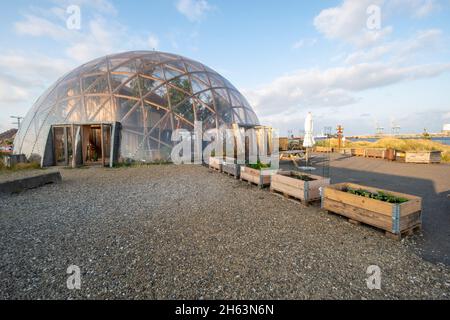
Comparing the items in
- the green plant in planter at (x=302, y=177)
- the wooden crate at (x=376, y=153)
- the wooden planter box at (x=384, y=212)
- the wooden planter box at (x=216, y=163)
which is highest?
the wooden crate at (x=376, y=153)

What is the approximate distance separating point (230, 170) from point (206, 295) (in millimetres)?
8201

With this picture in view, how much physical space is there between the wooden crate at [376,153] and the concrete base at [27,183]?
2193 cm

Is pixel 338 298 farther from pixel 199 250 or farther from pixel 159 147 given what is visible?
pixel 159 147

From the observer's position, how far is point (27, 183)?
8305mm

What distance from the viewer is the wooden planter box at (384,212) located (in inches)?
163

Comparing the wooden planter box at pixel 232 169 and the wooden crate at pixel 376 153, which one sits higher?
the wooden crate at pixel 376 153

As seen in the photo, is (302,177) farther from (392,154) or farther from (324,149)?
(324,149)

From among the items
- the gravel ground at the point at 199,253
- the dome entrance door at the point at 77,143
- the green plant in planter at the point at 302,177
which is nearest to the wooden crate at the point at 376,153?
the green plant in planter at the point at 302,177

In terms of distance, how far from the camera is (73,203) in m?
6.57

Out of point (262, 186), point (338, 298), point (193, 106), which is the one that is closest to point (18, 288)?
point (338, 298)

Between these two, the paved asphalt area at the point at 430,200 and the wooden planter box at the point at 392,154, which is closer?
the paved asphalt area at the point at 430,200

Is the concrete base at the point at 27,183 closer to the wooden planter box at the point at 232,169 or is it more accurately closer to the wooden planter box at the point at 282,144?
the wooden planter box at the point at 232,169

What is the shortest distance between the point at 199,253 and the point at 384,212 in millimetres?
3827

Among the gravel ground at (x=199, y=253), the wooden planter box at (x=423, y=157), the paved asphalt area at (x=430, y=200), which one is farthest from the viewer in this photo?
the wooden planter box at (x=423, y=157)
